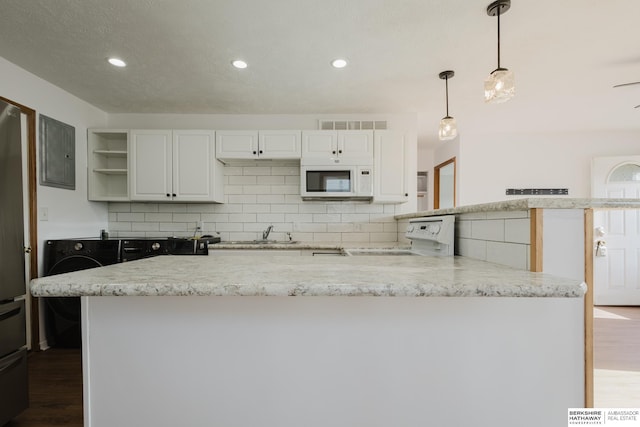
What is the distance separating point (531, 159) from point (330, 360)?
4745 millimetres

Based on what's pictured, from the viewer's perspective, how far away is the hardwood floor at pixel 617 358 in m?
1.82

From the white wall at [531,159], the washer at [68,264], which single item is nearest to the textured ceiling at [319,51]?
the white wall at [531,159]

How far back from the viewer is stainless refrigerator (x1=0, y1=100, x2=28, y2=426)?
1.43 metres

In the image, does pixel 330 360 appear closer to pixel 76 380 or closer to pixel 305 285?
pixel 305 285

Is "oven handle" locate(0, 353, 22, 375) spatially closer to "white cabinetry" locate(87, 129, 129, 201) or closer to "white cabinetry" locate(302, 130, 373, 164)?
"white cabinetry" locate(87, 129, 129, 201)

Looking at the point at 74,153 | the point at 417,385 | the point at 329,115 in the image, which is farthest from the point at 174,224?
the point at 417,385

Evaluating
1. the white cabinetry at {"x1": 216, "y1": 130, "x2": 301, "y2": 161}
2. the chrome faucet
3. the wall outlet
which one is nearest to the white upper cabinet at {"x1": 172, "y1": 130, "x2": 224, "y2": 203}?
the white cabinetry at {"x1": 216, "y1": 130, "x2": 301, "y2": 161}

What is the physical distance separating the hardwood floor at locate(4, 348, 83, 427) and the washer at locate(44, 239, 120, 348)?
0.44ft

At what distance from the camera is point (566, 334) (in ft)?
2.74

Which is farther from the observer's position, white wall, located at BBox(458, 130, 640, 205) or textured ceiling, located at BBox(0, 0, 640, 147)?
white wall, located at BBox(458, 130, 640, 205)

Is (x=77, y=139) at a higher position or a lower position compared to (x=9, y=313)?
higher

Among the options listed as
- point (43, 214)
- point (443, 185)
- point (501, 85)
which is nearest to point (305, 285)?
point (501, 85)

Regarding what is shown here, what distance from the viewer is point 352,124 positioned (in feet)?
10.8

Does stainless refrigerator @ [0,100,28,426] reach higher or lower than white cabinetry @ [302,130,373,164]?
lower
